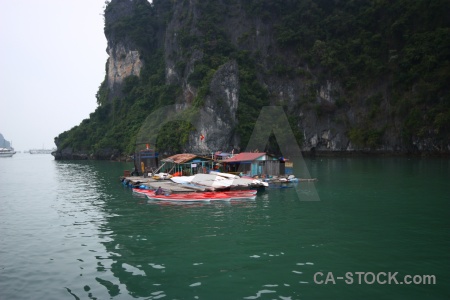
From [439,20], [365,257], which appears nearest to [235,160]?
[365,257]

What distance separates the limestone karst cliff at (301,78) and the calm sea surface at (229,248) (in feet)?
155

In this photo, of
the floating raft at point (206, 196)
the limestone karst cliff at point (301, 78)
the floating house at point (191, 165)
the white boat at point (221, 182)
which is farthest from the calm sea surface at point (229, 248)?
the limestone karst cliff at point (301, 78)

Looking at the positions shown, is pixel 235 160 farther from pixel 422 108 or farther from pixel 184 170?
pixel 422 108

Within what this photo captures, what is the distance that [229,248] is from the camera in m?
12.8

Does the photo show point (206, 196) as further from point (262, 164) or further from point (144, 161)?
point (144, 161)

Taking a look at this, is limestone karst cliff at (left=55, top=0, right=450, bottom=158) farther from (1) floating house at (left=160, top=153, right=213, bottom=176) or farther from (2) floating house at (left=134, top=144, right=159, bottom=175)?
(1) floating house at (left=160, top=153, right=213, bottom=176)

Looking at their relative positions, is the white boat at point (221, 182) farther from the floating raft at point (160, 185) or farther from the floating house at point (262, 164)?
the floating house at point (262, 164)

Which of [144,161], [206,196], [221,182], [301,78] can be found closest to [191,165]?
[144,161]

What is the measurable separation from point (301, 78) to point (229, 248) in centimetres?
7271

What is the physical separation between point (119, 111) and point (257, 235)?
9206cm

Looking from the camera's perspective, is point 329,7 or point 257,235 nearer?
point 257,235

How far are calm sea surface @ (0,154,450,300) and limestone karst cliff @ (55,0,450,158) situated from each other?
47.2 metres

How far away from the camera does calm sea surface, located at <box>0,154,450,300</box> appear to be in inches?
370

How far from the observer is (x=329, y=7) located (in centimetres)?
8525
